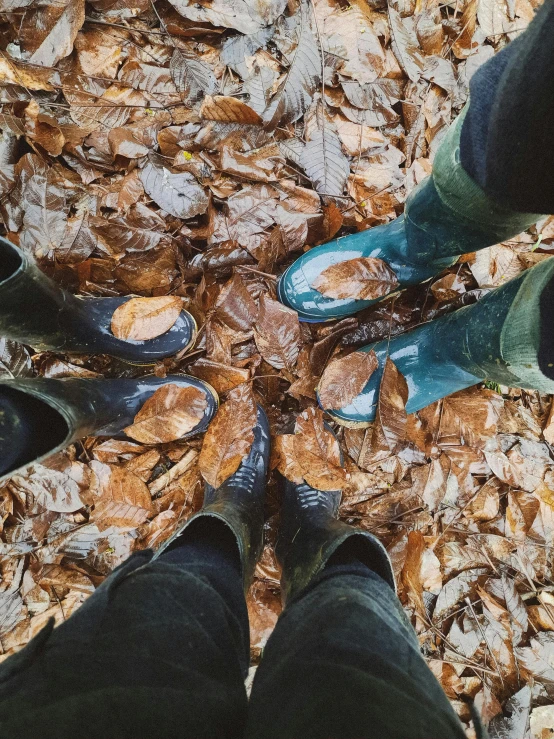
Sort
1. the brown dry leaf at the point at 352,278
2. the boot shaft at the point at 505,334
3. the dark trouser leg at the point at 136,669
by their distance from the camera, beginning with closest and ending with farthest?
the dark trouser leg at the point at 136,669 < the boot shaft at the point at 505,334 < the brown dry leaf at the point at 352,278

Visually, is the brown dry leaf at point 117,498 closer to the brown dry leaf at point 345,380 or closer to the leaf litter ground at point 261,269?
the leaf litter ground at point 261,269

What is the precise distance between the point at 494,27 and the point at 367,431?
1.22 m

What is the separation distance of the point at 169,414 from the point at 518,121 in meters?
0.89

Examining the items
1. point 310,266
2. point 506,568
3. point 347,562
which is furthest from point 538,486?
point 310,266

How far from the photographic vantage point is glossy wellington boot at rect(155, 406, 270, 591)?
2.70 feet

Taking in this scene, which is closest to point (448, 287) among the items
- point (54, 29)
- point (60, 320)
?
point (60, 320)

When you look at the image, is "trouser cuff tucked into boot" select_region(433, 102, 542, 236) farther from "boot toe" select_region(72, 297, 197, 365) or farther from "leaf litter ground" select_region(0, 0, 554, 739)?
"boot toe" select_region(72, 297, 197, 365)

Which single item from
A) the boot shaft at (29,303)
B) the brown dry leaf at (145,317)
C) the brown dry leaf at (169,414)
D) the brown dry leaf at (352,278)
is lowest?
the brown dry leaf at (169,414)

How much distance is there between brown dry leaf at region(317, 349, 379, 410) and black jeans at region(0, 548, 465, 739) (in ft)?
1.63

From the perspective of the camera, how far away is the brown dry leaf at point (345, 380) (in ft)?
3.55

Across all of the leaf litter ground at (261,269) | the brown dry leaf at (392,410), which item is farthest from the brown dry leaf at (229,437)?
the brown dry leaf at (392,410)

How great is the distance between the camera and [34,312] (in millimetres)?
897

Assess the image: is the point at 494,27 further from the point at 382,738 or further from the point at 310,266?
the point at 382,738

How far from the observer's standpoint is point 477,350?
0.83 meters
